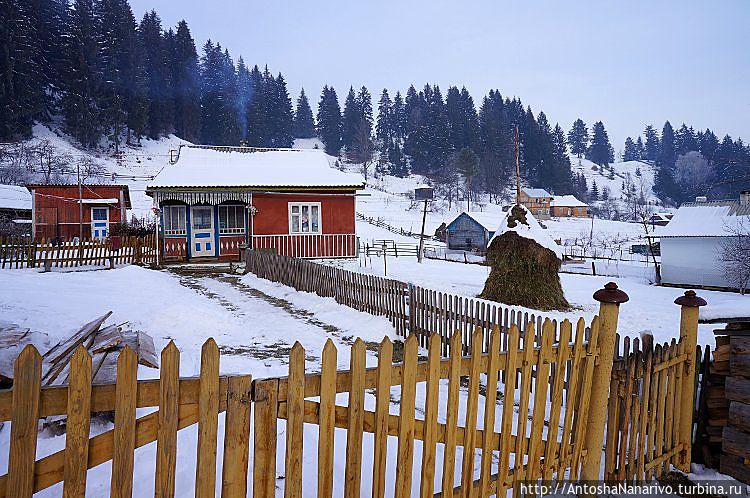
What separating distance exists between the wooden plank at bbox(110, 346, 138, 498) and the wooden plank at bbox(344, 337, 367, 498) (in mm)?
1025

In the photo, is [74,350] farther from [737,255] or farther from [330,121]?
[330,121]

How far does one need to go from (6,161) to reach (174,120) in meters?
36.4

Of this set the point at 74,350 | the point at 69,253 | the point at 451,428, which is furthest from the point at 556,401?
the point at 69,253

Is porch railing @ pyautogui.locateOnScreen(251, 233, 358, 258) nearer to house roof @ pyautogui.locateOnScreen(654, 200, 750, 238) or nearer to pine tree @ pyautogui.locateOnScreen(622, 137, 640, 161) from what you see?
house roof @ pyautogui.locateOnScreen(654, 200, 750, 238)

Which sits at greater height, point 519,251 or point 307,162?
point 307,162

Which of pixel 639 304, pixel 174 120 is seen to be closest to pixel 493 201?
pixel 174 120

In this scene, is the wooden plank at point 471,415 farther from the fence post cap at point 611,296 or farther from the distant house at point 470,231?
the distant house at point 470,231

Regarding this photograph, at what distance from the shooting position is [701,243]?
29.7 meters

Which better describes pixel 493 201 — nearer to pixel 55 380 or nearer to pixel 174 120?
pixel 174 120

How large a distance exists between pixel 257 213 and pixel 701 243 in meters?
27.0

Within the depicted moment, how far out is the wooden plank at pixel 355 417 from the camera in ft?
8.29

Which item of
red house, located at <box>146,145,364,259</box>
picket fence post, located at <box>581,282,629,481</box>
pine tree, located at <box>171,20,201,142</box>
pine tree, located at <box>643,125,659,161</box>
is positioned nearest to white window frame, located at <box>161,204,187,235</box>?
red house, located at <box>146,145,364,259</box>

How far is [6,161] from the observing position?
54531 millimetres

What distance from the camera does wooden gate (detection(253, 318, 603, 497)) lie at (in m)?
2.37
